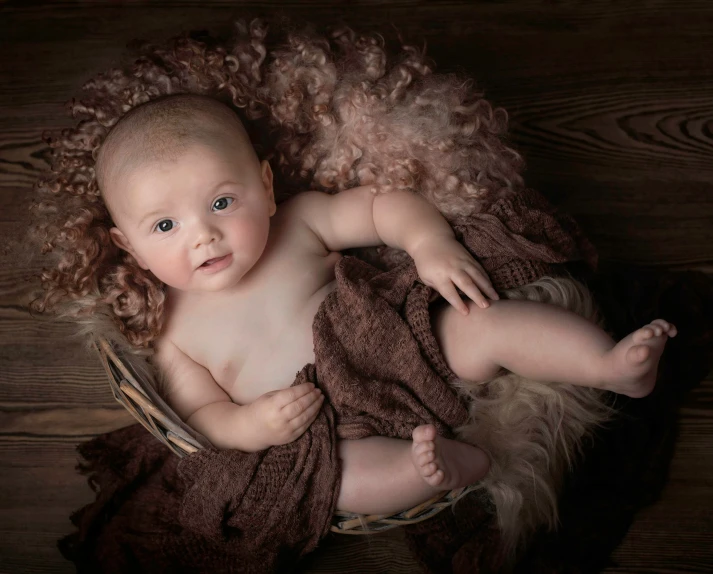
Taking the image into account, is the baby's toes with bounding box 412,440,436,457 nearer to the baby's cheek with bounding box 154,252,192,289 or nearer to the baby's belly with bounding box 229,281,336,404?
the baby's belly with bounding box 229,281,336,404

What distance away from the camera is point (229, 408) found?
58.3 inches

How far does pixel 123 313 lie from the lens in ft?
4.84

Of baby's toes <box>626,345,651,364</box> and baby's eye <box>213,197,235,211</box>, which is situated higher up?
baby's eye <box>213,197,235,211</box>

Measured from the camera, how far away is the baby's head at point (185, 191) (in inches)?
51.8

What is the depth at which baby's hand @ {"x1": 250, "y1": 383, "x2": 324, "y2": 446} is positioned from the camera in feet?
4.50

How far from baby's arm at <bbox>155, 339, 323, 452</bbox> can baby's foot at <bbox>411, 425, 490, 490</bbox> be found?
24cm

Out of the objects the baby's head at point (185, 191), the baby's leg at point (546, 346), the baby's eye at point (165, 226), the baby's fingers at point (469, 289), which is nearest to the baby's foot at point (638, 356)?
the baby's leg at point (546, 346)

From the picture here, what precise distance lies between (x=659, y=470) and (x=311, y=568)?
0.82 m

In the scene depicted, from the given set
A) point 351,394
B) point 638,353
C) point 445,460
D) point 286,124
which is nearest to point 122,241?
point 286,124

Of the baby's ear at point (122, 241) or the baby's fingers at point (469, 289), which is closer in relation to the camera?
the baby's fingers at point (469, 289)

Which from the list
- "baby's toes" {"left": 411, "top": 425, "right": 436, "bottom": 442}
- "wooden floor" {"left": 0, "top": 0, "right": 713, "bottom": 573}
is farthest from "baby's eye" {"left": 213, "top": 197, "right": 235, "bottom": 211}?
"wooden floor" {"left": 0, "top": 0, "right": 713, "bottom": 573}

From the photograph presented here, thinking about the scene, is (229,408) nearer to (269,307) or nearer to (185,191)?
(269,307)

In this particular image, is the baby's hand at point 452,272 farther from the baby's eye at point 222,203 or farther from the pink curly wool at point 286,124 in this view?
the baby's eye at point 222,203

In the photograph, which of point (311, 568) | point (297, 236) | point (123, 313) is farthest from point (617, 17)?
point (311, 568)
